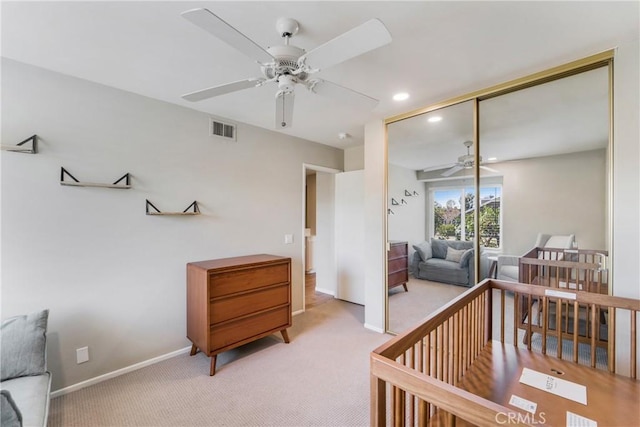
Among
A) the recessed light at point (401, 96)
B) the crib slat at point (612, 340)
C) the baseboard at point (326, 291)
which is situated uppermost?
the recessed light at point (401, 96)


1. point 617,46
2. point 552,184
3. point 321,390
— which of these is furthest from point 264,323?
point 617,46

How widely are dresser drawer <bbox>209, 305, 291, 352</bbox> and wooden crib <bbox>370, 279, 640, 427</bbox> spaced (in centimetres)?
158

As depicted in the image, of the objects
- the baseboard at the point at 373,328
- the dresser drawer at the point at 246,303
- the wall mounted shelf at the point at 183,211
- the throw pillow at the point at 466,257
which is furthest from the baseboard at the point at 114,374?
the throw pillow at the point at 466,257

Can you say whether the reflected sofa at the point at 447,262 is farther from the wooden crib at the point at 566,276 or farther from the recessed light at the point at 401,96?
the recessed light at the point at 401,96

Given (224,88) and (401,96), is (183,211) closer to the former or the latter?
(224,88)

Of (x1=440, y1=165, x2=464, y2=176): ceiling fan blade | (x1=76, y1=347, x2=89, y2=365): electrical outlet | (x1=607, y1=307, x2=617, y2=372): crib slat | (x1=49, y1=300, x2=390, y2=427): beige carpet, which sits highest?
(x1=440, y1=165, x2=464, y2=176): ceiling fan blade

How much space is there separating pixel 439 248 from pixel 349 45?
7.43 ft

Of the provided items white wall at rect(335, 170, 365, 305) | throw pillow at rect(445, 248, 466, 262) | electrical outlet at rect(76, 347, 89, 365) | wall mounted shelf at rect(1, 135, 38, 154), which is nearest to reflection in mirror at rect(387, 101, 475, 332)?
throw pillow at rect(445, 248, 466, 262)

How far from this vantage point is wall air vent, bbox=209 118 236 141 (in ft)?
9.72

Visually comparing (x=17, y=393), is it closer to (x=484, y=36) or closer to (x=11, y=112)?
(x=11, y=112)

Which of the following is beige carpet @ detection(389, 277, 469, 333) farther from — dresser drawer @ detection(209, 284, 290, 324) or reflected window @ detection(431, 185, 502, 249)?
dresser drawer @ detection(209, 284, 290, 324)

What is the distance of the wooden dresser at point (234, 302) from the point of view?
2.39 metres

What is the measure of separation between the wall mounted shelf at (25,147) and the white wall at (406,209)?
3130 millimetres

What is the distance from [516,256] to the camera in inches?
92.7
